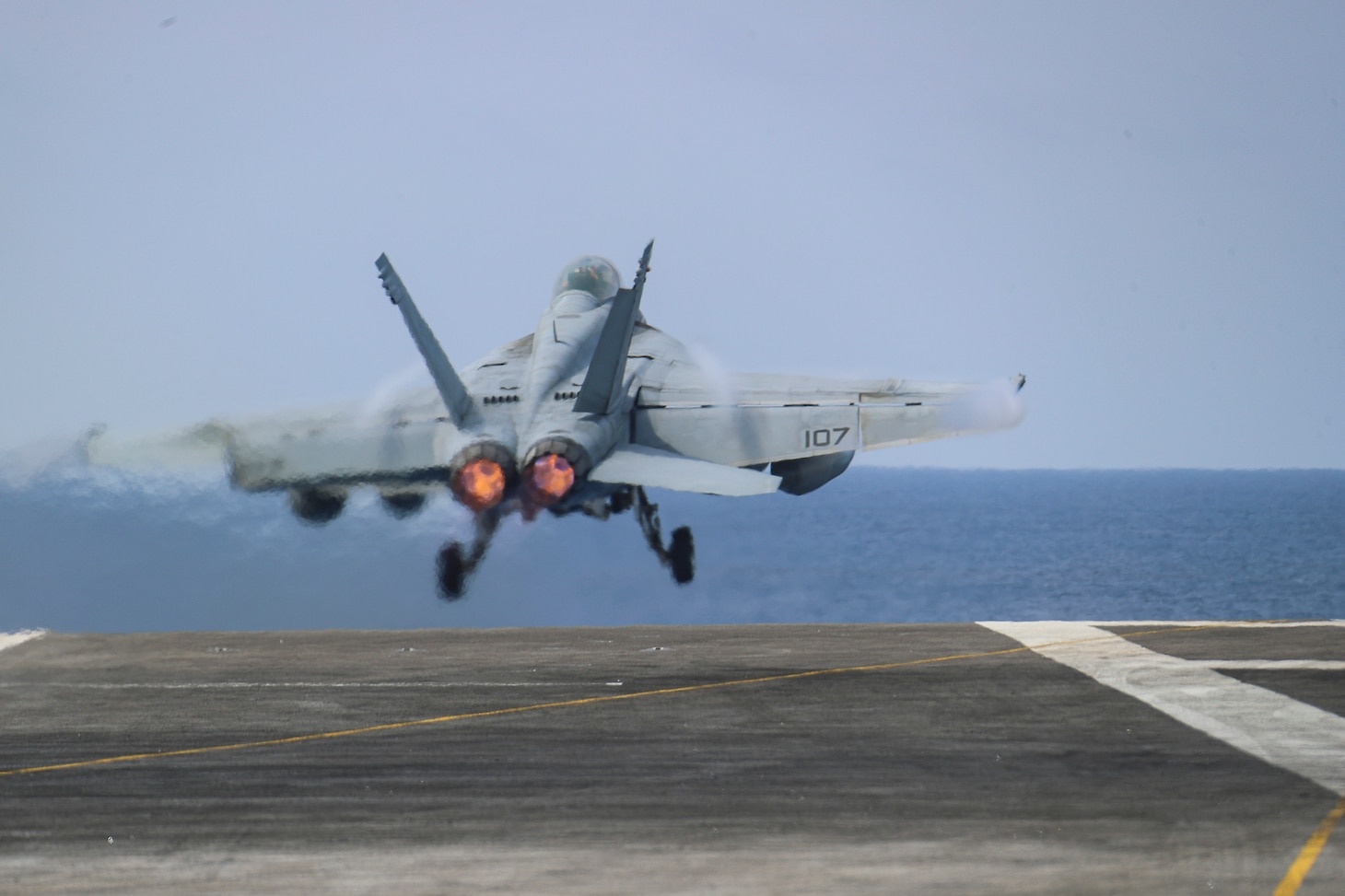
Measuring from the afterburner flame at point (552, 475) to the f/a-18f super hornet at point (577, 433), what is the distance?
0.02 metres

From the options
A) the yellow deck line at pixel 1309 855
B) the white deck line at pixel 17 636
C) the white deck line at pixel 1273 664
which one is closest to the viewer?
the yellow deck line at pixel 1309 855

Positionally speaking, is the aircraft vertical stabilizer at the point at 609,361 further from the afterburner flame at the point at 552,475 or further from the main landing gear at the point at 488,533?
the main landing gear at the point at 488,533

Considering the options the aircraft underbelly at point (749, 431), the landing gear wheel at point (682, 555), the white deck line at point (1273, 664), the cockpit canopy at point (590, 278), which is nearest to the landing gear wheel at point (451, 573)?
the aircraft underbelly at point (749, 431)

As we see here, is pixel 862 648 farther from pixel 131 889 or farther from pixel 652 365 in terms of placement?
pixel 131 889

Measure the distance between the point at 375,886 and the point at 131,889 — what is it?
1.83m

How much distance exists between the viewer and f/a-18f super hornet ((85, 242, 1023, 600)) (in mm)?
25266

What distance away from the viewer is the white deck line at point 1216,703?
14.6m

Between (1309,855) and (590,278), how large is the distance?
90.0 feet

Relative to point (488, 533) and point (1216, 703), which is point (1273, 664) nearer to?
point (1216, 703)

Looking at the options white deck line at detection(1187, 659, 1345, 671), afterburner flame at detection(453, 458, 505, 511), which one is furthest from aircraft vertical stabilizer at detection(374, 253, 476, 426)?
white deck line at detection(1187, 659, 1345, 671)

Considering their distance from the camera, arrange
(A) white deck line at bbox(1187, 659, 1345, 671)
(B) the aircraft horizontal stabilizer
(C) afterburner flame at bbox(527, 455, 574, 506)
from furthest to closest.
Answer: (C) afterburner flame at bbox(527, 455, 574, 506)
(B) the aircraft horizontal stabilizer
(A) white deck line at bbox(1187, 659, 1345, 671)

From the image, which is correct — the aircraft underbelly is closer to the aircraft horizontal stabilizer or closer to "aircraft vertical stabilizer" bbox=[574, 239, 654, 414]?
the aircraft horizontal stabilizer

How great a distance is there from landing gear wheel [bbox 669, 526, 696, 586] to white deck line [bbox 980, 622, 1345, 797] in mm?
9502

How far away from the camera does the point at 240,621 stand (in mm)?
49781
